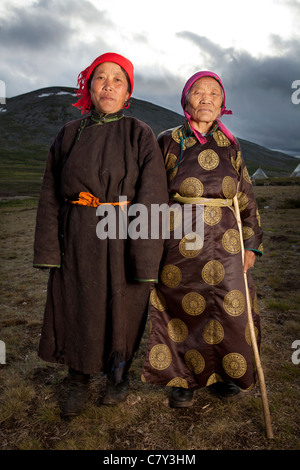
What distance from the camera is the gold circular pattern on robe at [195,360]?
2.35m

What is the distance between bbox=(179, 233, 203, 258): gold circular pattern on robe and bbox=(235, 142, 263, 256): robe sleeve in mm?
465

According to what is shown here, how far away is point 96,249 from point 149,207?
0.49 m

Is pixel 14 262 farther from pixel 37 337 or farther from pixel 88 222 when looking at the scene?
pixel 88 222

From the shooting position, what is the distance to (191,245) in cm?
233

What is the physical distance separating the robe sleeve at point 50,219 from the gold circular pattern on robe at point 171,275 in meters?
0.82

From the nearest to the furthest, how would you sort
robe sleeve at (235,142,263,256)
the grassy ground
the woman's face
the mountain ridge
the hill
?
1. the grassy ground
2. the woman's face
3. robe sleeve at (235,142,263,256)
4. the hill
5. the mountain ridge

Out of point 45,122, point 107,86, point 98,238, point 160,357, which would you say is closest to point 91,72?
point 107,86

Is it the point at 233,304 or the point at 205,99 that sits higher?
the point at 205,99

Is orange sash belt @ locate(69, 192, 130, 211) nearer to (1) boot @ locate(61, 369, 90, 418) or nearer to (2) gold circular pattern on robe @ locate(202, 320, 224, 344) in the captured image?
(2) gold circular pattern on robe @ locate(202, 320, 224, 344)

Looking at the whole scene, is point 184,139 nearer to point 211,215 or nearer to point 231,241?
point 211,215

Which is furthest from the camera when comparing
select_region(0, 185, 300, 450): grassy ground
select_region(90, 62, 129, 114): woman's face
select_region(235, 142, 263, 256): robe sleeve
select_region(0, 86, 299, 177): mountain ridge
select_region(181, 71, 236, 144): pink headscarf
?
select_region(0, 86, 299, 177): mountain ridge

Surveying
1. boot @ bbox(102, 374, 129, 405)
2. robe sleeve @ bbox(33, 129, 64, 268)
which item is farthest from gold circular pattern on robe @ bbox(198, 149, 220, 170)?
boot @ bbox(102, 374, 129, 405)

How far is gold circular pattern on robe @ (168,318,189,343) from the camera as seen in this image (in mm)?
2398

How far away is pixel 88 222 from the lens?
7.21 ft
